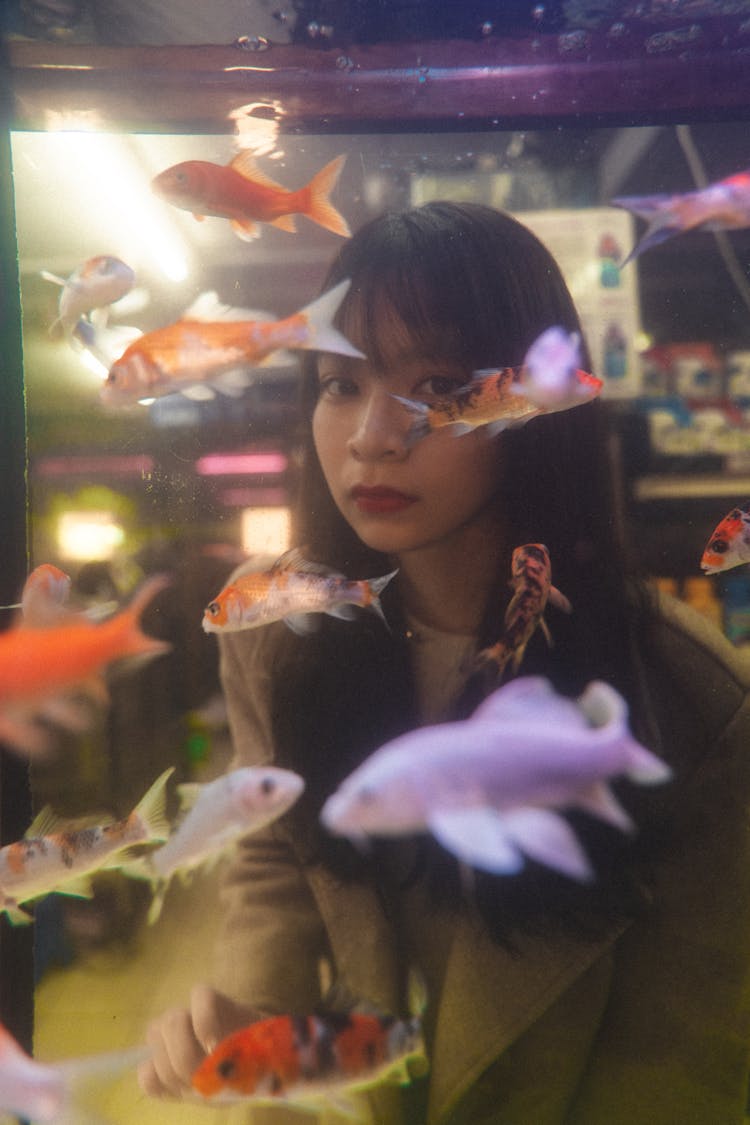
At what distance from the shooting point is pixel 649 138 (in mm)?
1489

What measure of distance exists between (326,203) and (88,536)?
861 mm

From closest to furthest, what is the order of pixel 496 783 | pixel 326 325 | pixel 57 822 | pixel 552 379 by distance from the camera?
1. pixel 496 783
2. pixel 552 379
3. pixel 326 325
4. pixel 57 822

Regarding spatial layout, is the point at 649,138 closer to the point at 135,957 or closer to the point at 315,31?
the point at 315,31

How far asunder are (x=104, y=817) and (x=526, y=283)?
144 centimetres

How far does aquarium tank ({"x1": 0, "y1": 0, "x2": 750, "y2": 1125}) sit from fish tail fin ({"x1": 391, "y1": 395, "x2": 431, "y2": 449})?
34mm

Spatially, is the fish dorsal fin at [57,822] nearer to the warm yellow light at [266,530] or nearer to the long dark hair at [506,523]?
the long dark hair at [506,523]

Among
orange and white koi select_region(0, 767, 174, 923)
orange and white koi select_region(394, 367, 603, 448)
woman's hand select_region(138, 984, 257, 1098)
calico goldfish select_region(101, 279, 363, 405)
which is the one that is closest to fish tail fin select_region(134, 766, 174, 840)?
orange and white koi select_region(0, 767, 174, 923)

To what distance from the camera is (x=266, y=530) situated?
59.1 inches

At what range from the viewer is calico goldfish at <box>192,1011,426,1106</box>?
122 centimetres

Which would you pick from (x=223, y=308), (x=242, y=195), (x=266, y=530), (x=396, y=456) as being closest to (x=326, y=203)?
(x=242, y=195)

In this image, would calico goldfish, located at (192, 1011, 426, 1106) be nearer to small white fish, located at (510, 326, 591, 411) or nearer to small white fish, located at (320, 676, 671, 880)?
small white fish, located at (320, 676, 671, 880)

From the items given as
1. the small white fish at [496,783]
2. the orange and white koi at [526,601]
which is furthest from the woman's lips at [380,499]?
the small white fish at [496,783]

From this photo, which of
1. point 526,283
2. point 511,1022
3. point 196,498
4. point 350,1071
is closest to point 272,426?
point 196,498

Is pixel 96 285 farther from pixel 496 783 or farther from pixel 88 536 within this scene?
pixel 496 783
